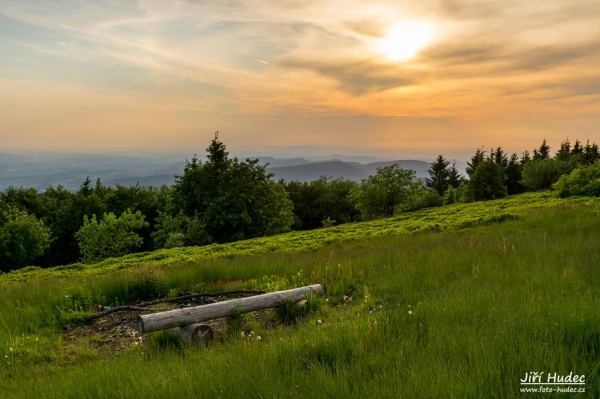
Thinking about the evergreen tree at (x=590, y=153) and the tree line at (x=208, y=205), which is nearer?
the tree line at (x=208, y=205)

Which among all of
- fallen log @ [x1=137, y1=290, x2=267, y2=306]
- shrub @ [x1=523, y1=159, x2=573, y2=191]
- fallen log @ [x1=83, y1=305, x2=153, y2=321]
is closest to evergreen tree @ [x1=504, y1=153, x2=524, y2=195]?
shrub @ [x1=523, y1=159, x2=573, y2=191]

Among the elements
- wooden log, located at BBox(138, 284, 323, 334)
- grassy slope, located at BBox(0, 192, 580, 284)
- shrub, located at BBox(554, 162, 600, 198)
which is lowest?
grassy slope, located at BBox(0, 192, 580, 284)

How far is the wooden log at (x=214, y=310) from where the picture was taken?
560cm

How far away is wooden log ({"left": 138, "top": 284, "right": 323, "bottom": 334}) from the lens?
560 cm

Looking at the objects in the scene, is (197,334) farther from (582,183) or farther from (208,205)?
(208,205)

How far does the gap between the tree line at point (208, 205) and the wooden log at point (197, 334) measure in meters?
35.9

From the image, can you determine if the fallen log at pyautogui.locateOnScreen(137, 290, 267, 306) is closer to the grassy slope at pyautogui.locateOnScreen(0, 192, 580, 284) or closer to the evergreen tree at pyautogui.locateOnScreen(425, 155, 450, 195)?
the grassy slope at pyautogui.locateOnScreen(0, 192, 580, 284)

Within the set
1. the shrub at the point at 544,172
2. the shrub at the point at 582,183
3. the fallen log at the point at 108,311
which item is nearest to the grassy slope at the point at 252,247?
the shrub at the point at 582,183

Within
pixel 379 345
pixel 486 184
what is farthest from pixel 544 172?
pixel 379 345

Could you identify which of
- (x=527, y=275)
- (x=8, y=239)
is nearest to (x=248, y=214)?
(x=8, y=239)

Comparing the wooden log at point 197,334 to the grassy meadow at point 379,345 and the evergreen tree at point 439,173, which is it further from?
the evergreen tree at point 439,173

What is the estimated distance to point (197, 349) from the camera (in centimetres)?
512

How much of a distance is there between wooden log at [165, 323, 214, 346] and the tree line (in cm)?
3593

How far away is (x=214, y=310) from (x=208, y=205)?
1583 inches
